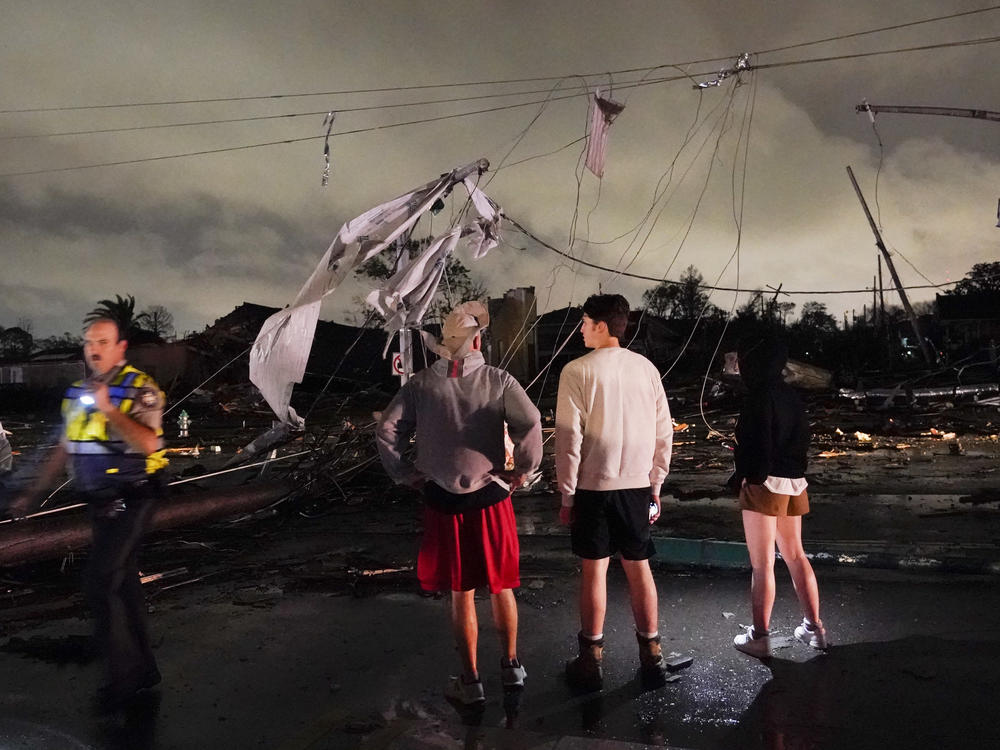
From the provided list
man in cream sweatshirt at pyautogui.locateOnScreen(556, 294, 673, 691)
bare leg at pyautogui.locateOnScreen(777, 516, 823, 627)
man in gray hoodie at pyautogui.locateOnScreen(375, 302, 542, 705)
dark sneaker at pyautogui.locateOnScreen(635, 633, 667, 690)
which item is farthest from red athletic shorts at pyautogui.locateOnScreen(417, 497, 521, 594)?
bare leg at pyautogui.locateOnScreen(777, 516, 823, 627)

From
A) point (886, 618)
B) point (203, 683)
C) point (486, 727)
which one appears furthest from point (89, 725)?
point (886, 618)

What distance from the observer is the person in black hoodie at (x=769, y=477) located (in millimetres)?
3715

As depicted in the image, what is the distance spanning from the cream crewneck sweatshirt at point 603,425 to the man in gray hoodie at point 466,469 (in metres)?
0.18

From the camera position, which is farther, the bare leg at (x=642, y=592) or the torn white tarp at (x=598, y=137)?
the torn white tarp at (x=598, y=137)

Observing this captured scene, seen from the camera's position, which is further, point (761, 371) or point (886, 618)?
point (886, 618)

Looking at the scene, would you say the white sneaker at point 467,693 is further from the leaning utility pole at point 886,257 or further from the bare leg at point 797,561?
the leaning utility pole at point 886,257

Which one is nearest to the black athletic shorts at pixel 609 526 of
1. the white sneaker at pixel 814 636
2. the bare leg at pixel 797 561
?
the bare leg at pixel 797 561

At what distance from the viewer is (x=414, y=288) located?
8141 mm

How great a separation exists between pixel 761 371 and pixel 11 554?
593 centimetres

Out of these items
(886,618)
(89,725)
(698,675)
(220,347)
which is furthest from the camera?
(220,347)

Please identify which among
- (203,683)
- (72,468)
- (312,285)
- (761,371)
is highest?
(312,285)

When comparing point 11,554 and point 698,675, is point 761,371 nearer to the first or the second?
point 698,675

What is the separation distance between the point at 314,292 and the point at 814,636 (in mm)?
5496

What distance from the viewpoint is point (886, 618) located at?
14.3 feet
